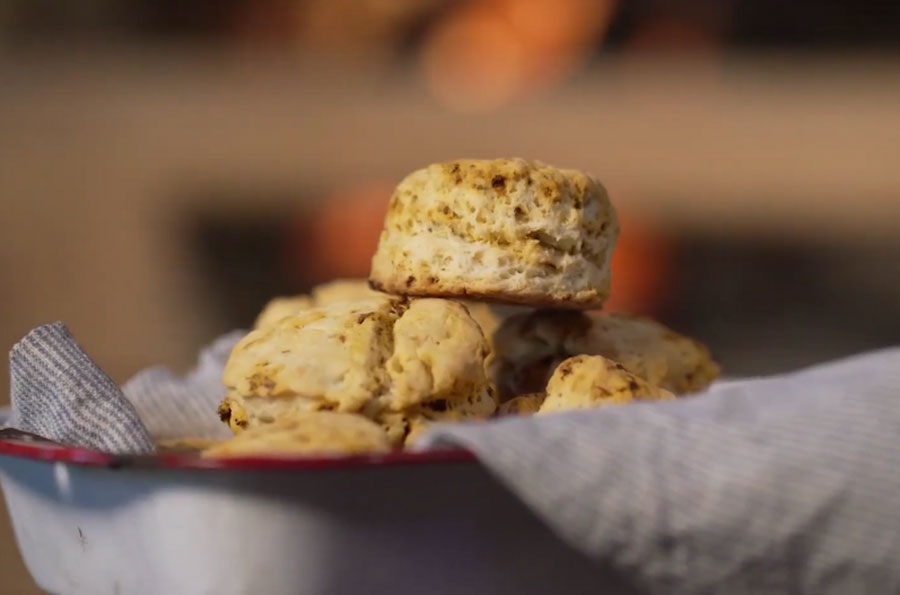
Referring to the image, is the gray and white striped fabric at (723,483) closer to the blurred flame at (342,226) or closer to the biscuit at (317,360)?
Result: the biscuit at (317,360)

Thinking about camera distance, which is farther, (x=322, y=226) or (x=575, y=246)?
(x=322, y=226)

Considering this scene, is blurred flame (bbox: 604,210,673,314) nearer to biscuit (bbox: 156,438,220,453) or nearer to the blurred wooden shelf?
the blurred wooden shelf

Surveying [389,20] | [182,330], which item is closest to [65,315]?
[182,330]

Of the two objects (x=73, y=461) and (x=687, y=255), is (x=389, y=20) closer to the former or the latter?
(x=687, y=255)

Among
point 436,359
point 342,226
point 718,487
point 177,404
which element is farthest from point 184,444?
point 342,226

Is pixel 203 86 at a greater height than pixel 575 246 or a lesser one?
greater

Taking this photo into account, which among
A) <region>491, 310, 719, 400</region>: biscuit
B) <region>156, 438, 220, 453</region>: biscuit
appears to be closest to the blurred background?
<region>491, 310, 719, 400</region>: biscuit

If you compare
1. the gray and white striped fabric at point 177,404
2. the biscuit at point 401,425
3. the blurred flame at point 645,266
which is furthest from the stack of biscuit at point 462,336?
the blurred flame at point 645,266
